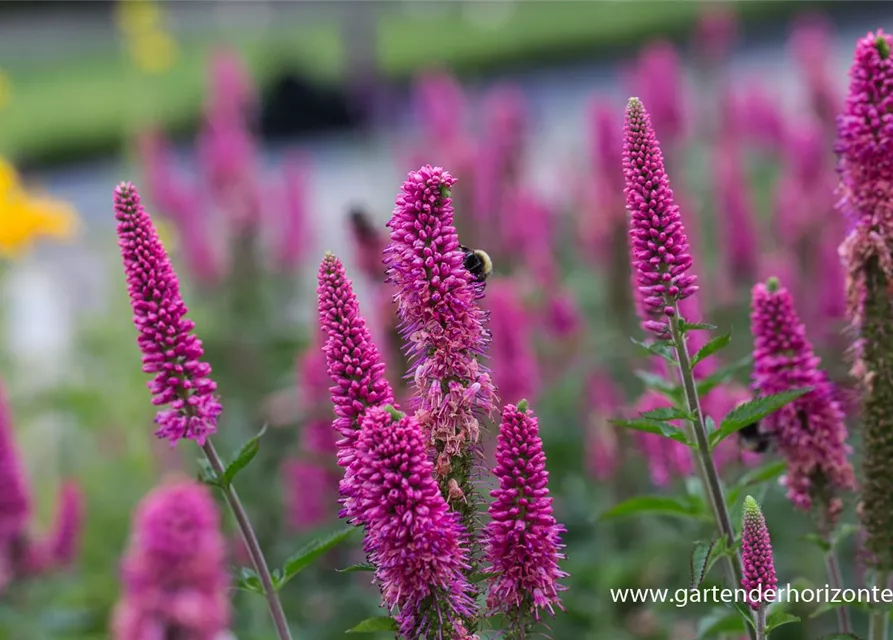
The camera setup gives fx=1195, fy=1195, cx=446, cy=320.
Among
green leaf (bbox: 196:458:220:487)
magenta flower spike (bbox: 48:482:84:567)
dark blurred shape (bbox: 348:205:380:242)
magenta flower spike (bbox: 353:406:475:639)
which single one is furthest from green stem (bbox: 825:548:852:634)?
magenta flower spike (bbox: 48:482:84:567)

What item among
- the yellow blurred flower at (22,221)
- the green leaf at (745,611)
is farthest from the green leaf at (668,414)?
the yellow blurred flower at (22,221)

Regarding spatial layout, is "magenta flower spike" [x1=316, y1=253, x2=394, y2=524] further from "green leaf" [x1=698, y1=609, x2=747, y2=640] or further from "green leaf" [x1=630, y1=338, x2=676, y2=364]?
Answer: "green leaf" [x1=698, y1=609, x2=747, y2=640]

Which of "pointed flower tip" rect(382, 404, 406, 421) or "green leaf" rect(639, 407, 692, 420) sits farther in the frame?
"green leaf" rect(639, 407, 692, 420)

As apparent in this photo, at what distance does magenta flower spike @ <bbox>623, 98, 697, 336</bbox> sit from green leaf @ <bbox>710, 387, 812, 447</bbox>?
0.15 meters

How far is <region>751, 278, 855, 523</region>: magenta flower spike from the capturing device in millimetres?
1808

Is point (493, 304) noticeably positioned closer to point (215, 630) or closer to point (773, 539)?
point (773, 539)

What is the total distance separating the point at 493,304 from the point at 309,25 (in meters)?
23.8

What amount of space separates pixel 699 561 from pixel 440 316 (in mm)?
471

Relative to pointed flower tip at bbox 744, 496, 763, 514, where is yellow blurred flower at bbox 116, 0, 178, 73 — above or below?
above

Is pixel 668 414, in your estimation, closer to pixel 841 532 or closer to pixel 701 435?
pixel 701 435

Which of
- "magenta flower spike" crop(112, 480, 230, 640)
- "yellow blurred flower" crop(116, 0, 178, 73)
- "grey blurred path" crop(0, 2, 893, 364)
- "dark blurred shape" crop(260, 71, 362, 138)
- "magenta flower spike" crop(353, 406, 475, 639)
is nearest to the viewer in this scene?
"magenta flower spike" crop(353, 406, 475, 639)

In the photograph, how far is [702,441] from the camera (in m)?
1.58

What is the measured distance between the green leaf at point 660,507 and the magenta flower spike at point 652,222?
0.35 meters

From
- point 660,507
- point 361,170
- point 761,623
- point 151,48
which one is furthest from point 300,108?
point 761,623
